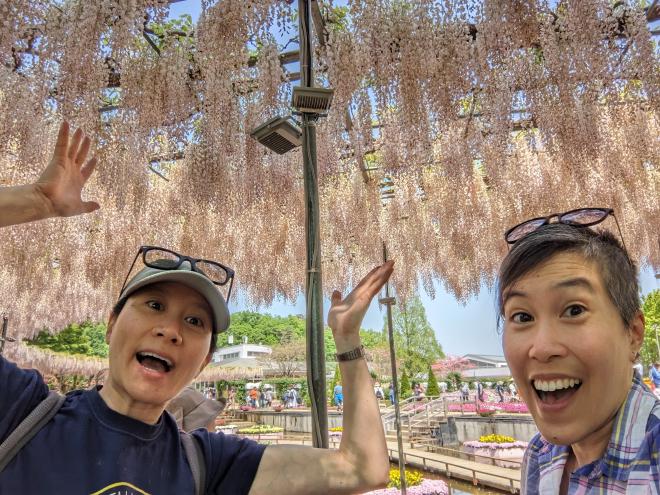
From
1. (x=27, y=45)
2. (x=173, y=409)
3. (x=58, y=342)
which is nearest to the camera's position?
(x=173, y=409)

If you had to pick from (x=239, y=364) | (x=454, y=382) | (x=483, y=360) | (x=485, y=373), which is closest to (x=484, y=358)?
(x=483, y=360)

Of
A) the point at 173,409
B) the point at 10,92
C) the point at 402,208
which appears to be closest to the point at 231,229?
the point at 402,208

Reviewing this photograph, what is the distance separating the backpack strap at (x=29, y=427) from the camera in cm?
96

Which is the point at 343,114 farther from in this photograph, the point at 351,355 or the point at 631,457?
the point at 631,457

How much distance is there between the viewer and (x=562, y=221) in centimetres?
115

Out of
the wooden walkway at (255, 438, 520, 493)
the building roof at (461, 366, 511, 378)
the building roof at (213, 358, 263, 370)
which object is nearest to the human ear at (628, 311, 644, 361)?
the wooden walkway at (255, 438, 520, 493)

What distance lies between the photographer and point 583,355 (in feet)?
3.00

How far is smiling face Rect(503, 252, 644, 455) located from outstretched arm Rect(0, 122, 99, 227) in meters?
1.16

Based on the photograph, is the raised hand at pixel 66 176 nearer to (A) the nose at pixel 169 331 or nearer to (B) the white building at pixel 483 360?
(A) the nose at pixel 169 331

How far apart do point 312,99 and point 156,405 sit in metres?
1.69

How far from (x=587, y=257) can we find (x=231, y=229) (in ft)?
29.6

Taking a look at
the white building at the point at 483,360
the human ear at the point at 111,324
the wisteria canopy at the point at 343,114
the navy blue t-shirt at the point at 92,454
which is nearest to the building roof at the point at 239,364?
the wisteria canopy at the point at 343,114

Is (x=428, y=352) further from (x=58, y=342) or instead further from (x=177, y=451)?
(x=177, y=451)

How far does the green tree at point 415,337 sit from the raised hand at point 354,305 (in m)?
29.5
